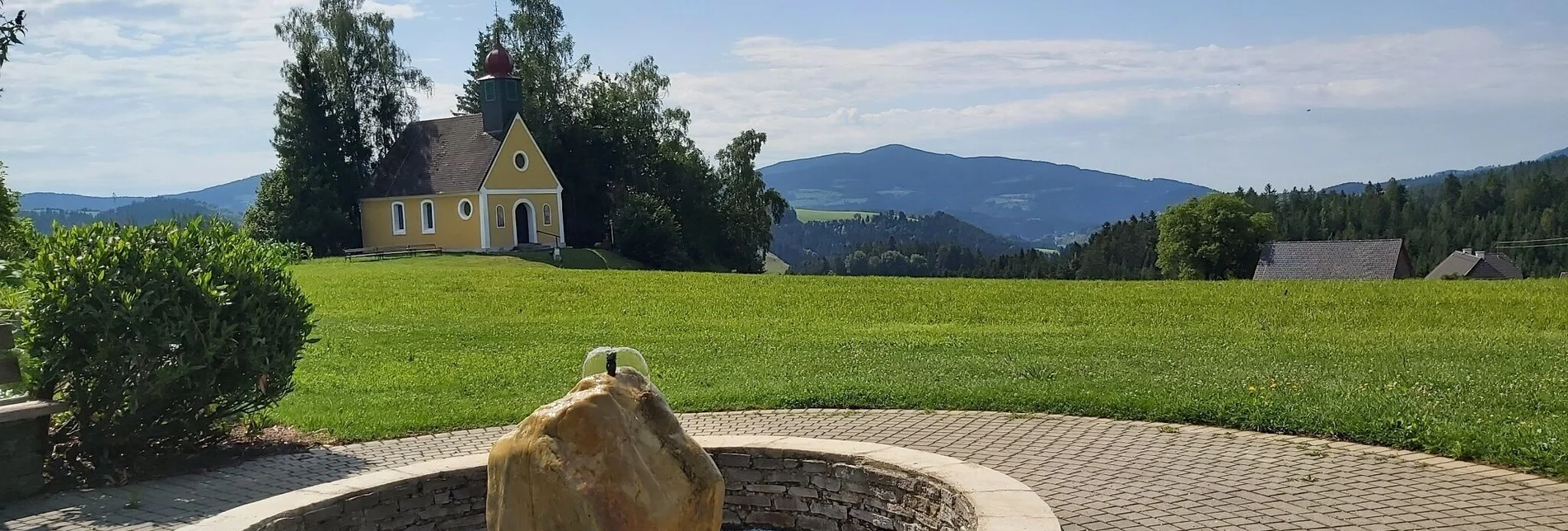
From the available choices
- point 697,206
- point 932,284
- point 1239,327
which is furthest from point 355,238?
point 1239,327

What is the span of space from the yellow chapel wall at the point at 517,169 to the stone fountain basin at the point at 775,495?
1649 inches

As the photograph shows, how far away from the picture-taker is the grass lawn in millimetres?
9438

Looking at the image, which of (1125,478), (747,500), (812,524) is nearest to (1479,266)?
(1125,478)

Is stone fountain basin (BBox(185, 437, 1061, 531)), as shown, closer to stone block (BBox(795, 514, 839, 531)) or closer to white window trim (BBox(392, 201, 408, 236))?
stone block (BBox(795, 514, 839, 531))

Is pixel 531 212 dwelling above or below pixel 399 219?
above

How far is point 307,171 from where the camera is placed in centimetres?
4888

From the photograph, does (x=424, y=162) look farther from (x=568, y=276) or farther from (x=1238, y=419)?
(x=1238, y=419)

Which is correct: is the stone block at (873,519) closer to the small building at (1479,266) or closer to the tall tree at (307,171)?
the tall tree at (307,171)

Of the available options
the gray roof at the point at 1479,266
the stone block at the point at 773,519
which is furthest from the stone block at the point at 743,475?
the gray roof at the point at 1479,266

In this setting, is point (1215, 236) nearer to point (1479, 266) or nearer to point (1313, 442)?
point (1479, 266)

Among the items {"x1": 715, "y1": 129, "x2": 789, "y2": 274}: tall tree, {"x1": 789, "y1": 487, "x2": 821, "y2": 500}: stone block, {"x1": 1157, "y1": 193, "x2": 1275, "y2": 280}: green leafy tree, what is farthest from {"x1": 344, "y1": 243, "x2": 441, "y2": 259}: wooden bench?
{"x1": 1157, "y1": 193, "x2": 1275, "y2": 280}: green leafy tree

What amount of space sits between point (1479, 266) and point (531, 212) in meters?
57.2

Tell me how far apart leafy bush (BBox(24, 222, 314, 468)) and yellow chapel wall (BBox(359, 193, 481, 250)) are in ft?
130

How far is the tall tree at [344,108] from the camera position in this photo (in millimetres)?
48906
